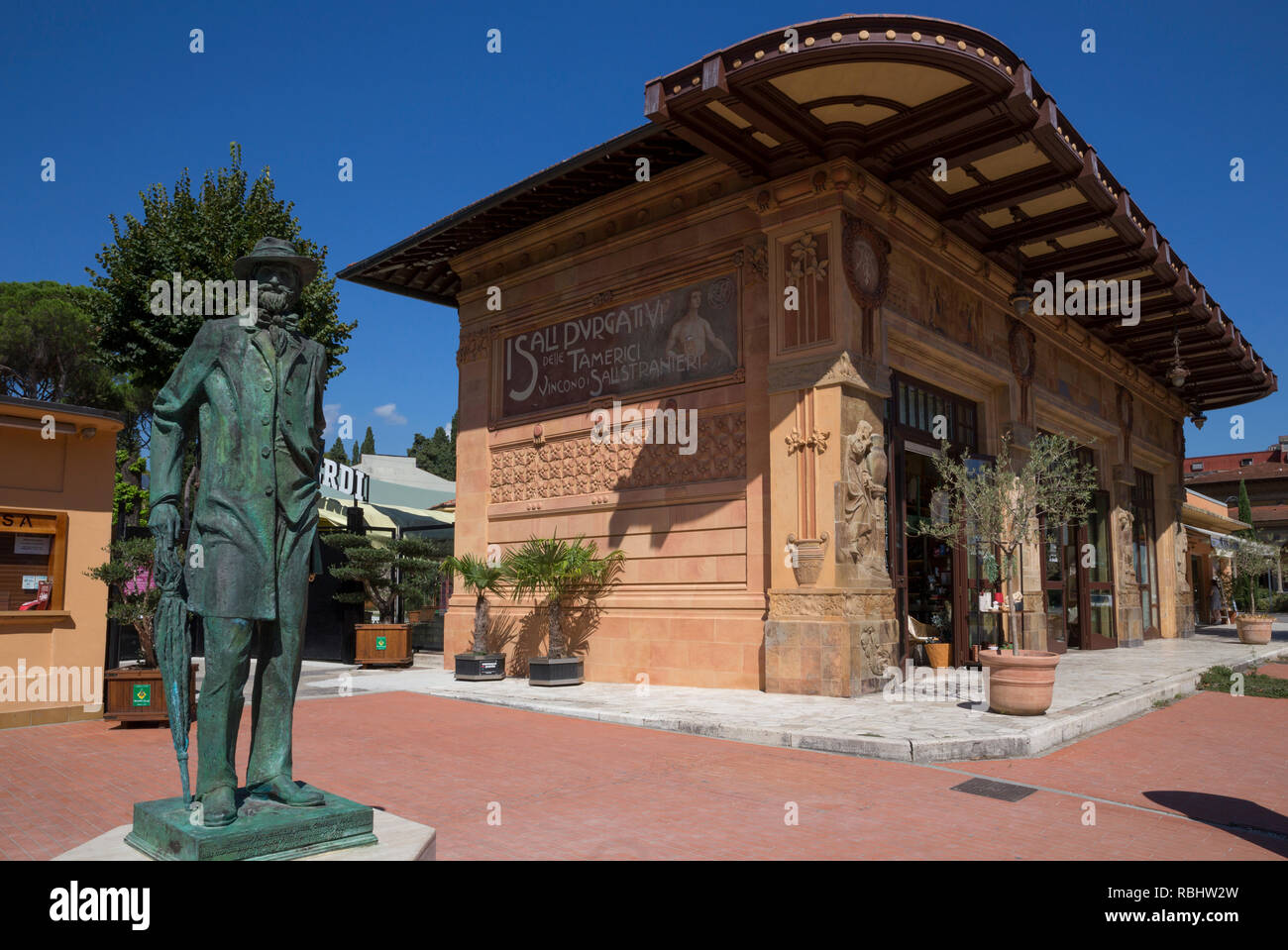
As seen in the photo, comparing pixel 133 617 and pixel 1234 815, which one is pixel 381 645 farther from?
pixel 1234 815

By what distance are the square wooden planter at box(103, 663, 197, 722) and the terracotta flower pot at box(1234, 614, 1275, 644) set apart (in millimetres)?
23134

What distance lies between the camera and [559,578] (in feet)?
46.1

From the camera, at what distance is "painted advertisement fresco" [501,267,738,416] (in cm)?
1379

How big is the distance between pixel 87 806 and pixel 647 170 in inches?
451

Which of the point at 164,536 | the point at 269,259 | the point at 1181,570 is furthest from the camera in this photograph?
the point at 1181,570

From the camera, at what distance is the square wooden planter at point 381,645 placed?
17.3 m

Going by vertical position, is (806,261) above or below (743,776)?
above

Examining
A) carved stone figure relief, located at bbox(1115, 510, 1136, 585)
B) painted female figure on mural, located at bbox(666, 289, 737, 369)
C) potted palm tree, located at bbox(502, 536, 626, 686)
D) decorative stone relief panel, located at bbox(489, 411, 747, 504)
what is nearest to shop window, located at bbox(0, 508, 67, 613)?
potted palm tree, located at bbox(502, 536, 626, 686)

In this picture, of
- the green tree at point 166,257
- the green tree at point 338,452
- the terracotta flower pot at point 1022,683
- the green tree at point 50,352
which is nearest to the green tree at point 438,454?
the green tree at point 338,452

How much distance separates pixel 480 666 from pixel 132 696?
5.65 metres

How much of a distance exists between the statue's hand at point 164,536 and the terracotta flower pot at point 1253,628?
24608 mm

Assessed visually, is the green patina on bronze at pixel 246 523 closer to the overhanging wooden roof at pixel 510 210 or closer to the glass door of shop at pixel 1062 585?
the overhanging wooden roof at pixel 510 210

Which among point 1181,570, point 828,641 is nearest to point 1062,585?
point 828,641

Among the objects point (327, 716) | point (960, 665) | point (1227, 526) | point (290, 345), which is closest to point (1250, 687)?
point (960, 665)
